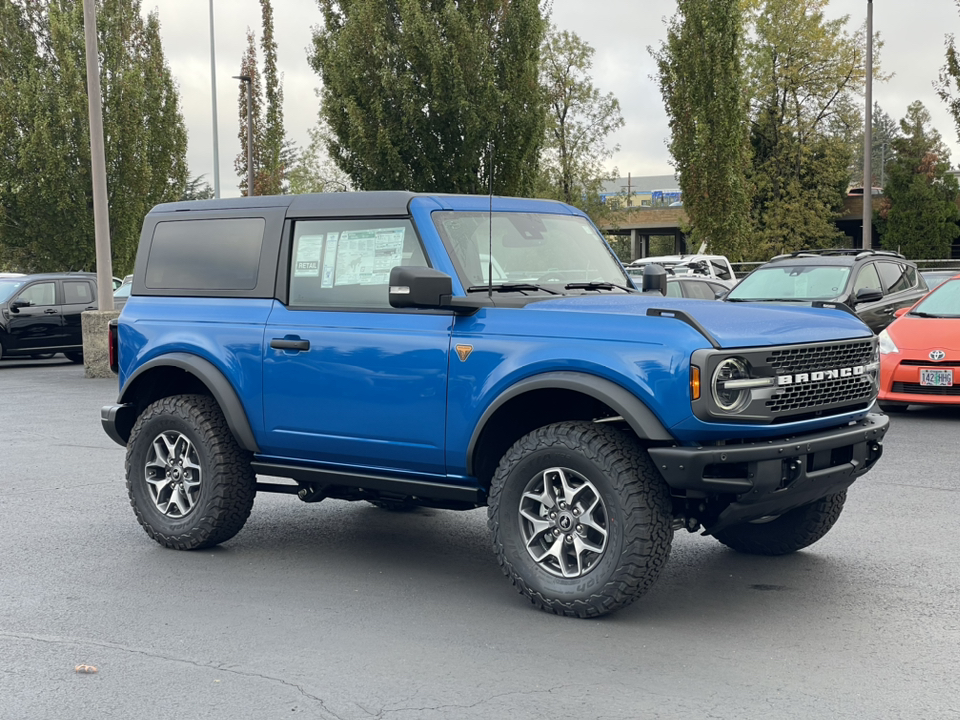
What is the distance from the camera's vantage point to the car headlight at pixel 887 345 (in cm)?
1254

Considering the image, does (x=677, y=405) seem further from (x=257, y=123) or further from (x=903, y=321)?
(x=257, y=123)

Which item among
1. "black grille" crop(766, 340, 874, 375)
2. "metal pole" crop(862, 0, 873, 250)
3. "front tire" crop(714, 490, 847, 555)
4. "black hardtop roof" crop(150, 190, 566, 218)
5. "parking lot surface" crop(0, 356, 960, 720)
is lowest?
"parking lot surface" crop(0, 356, 960, 720)

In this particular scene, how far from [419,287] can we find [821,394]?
191cm

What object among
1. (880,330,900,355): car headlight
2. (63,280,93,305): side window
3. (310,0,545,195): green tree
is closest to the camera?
(880,330,900,355): car headlight

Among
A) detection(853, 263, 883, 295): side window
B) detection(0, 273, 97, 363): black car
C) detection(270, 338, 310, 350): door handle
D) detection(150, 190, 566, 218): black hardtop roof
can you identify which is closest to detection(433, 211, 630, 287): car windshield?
detection(150, 190, 566, 218): black hardtop roof

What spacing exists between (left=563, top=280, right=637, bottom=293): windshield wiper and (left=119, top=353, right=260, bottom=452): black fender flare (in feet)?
6.23

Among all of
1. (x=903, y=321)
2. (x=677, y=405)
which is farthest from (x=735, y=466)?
(x=903, y=321)

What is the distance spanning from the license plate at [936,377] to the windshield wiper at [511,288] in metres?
7.45

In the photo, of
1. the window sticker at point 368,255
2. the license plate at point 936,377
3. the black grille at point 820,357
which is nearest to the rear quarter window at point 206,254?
the window sticker at point 368,255

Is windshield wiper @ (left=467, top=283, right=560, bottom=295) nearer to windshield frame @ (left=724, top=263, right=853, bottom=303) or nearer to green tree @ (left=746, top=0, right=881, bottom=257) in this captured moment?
windshield frame @ (left=724, top=263, right=853, bottom=303)

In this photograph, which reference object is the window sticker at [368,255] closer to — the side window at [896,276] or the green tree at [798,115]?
the side window at [896,276]

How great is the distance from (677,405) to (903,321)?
8.75 metres

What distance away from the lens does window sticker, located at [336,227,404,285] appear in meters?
6.21

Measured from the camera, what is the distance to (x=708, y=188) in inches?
1362
